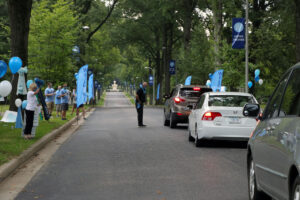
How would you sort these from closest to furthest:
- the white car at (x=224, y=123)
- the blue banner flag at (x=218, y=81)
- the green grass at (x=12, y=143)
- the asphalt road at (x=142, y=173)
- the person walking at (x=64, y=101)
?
1. the asphalt road at (x=142, y=173)
2. the green grass at (x=12, y=143)
3. the white car at (x=224, y=123)
4. the person walking at (x=64, y=101)
5. the blue banner flag at (x=218, y=81)

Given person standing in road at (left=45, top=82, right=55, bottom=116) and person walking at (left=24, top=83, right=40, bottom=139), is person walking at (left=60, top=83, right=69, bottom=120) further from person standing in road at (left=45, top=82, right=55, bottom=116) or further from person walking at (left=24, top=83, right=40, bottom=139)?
person walking at (left=24, top=83, right=40, bottom=139)

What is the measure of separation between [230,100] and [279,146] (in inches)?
363

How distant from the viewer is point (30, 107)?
14.5 meters

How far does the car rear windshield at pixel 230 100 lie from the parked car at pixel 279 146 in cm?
739

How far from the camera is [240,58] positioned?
31.4 m

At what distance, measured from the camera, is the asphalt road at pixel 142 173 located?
743 cm

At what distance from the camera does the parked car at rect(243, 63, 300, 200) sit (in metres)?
4.60

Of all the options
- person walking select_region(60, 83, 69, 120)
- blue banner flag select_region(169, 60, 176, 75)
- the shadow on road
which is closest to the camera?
the shadow on road

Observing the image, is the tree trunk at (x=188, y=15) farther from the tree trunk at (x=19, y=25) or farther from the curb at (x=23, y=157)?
the curb at (x=23, y=157)

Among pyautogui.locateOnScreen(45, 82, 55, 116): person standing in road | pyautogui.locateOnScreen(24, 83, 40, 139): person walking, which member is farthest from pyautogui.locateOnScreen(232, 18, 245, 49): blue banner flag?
pyautogui.locateOnScreen(24, 83, 40, 139): person walking

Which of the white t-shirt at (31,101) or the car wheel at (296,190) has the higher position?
the white t-shirt at (31,101)

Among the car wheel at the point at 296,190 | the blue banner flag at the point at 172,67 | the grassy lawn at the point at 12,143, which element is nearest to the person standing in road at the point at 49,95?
the grassy lawn at the point at 12,143

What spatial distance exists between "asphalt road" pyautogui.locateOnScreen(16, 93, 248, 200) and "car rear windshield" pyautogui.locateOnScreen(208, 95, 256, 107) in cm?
116

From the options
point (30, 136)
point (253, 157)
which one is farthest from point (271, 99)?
point (30, 136)
